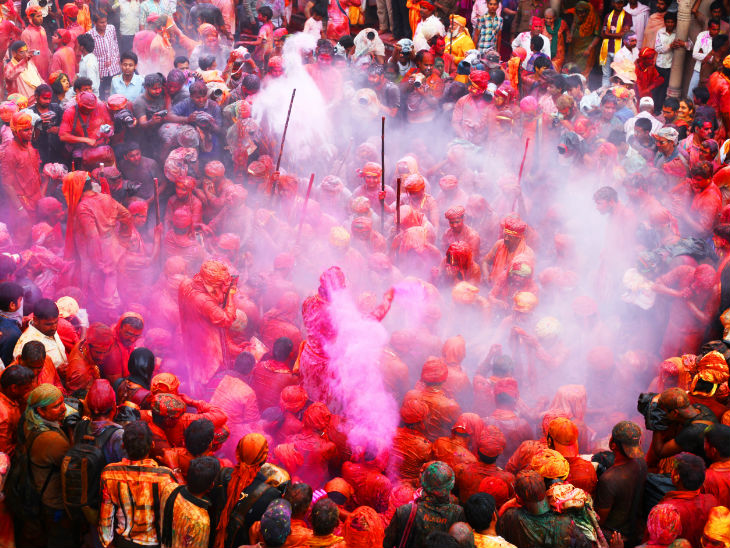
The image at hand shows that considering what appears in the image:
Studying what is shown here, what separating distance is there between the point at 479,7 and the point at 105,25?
6.36m

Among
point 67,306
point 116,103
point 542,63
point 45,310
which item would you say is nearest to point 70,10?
point 116,103

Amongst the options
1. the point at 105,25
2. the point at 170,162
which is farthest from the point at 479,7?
the point at 170,162

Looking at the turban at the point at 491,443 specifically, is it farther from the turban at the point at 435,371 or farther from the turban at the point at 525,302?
the turban at the point at 525,302

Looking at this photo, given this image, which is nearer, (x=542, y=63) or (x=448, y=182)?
(x=448, y=182)

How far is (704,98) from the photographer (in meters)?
13.4

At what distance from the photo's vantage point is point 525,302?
9.02 m

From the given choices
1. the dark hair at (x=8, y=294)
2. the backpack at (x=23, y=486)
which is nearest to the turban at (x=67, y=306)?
the dark hair at (x=8, y=294)

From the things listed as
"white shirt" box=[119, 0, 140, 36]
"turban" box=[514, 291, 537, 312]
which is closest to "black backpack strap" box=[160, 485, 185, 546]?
"turban" box=[514, 291, 537, 312]

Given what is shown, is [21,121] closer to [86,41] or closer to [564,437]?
[86,41]

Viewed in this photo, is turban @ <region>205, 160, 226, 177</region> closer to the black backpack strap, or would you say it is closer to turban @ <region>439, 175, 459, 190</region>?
turban @ <region>439, 175, 459, 190</region>

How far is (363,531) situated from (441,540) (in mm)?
932

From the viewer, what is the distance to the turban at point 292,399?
752 cm

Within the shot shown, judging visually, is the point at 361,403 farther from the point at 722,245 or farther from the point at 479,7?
the point at 479,7

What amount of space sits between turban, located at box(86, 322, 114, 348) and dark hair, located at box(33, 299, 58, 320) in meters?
0.54
